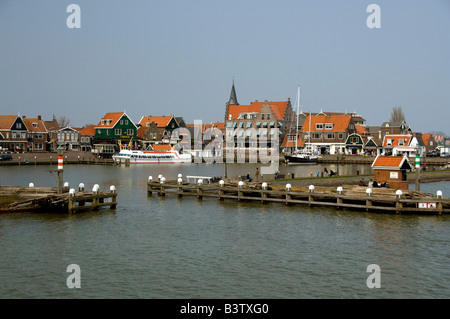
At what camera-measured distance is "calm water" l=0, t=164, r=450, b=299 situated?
1950 cm

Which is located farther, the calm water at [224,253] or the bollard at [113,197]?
the bollard at [113,197]

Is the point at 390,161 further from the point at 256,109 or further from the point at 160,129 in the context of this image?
the point at 160,129

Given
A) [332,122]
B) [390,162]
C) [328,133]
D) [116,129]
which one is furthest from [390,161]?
[116,129]

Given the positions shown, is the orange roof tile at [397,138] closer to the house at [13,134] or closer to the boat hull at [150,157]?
the boat hull at [150,157]

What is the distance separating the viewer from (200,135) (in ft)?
443

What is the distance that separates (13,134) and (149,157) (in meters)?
33.0

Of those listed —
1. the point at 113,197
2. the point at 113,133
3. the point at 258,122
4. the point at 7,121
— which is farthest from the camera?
the point at 258,122

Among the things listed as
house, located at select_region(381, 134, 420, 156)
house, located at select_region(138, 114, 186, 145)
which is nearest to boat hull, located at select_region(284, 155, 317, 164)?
house, located at select_region(381, 134, 420, 156)

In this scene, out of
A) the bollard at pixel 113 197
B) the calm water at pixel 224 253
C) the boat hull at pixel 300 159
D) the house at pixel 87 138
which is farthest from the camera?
the house at pixel 87 138

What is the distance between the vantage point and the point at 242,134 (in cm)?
12475

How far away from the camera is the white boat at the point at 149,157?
336 ft

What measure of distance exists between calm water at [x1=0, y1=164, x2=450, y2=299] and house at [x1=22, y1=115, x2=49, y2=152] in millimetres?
87001

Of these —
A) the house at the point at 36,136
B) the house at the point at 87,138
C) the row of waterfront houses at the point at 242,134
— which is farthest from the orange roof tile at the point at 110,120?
the house at the point at 36,136

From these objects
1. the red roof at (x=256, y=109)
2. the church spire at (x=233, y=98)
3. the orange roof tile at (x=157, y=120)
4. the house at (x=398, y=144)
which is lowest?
the house at (x=398, y=144)
